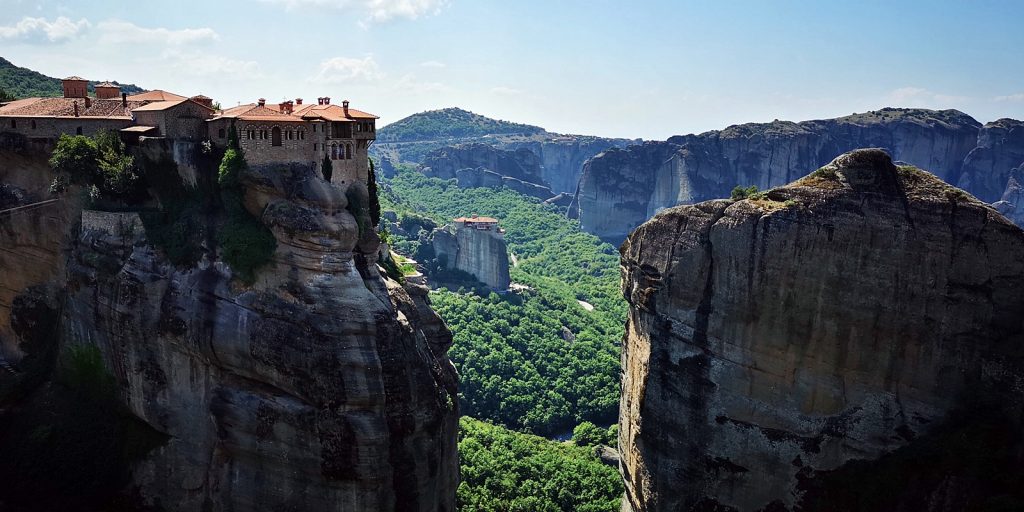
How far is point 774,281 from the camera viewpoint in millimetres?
27891

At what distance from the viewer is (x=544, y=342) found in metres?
79.8

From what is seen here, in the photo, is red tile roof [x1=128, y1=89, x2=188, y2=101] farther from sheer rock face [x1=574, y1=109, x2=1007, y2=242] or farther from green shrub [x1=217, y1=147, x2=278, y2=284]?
sheer rock face [x1=574, y1=109, x2=1007, y2=242]

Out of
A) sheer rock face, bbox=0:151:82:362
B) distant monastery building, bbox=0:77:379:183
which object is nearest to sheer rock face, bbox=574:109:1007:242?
distant monastery building, bbox=0:77:379:183

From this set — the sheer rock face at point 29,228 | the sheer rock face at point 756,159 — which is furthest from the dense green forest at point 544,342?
the sheer rock face at point 29,228

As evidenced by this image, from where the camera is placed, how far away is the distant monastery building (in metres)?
33.3

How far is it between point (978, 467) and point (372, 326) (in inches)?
873

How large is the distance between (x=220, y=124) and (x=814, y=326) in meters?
26.6

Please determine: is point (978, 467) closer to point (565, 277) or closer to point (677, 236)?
point (677, 236)

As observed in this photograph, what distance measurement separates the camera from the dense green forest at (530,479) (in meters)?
47.3

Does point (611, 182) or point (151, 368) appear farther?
point (611, 182)

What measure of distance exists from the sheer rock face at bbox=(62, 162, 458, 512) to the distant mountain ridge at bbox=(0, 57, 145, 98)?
35874mm

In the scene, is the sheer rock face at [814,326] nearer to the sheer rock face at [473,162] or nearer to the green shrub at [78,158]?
the green shrub at [78,158]

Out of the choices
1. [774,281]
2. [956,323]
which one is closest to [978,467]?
[956,323]

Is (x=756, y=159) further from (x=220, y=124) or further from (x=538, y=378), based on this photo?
(x=220, y=124)
